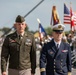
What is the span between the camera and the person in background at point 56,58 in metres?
5.94

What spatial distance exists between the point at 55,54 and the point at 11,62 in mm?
838

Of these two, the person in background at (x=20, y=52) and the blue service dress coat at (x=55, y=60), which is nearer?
the blue service dress coat at (x=55, y=60)

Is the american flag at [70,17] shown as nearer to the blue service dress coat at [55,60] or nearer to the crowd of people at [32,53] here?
the crowd of people at [32,53]

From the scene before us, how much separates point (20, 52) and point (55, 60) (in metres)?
0.66

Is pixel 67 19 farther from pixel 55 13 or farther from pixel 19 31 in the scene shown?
pixel 19 31

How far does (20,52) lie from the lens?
20.3ft

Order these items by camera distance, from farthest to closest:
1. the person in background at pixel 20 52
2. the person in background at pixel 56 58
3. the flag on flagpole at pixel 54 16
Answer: the flag on flagpole at pixel 54 16 → the person in background at pixel 20 52 → the person in background at pixel 56 58

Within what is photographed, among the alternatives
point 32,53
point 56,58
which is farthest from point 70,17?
point 56,58

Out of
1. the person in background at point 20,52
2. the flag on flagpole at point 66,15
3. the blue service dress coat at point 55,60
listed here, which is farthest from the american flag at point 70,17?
the blue service dress coat at point 55,60

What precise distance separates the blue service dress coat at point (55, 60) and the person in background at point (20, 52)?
356 millimetres

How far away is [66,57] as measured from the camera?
6016mm

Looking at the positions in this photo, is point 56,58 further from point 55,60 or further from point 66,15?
point 66,15

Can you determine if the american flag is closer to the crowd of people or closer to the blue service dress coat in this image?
the crowd of people

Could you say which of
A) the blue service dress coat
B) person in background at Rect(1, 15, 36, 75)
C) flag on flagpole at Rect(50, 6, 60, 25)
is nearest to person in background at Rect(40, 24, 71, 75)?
the blue service dress coat
